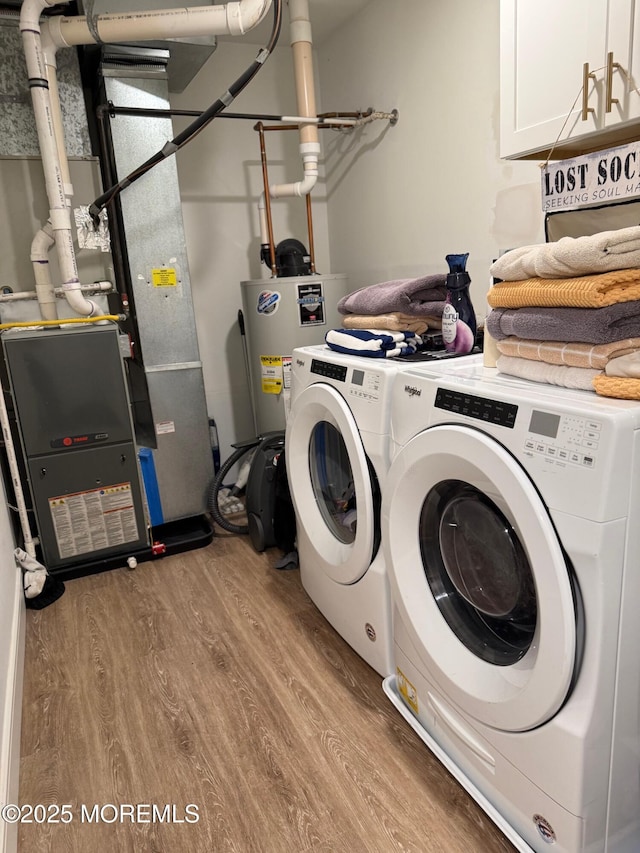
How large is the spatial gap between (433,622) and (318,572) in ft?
2.32

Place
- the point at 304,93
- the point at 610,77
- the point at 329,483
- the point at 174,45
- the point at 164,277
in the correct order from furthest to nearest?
the point at 304,93 < the point at 164,277 < the point at 174,45 < the point at 329,483 < the point at 610,77

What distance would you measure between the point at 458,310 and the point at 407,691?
1138mm

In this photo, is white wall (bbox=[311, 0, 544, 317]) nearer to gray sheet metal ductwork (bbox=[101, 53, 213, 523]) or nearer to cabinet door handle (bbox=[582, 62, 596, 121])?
cabinet door handle (bbox=[582, 62, 596, 121])

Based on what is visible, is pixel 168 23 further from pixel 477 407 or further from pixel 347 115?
pixel 477 407

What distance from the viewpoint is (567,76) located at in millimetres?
1346

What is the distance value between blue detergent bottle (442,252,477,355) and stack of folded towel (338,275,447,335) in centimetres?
15

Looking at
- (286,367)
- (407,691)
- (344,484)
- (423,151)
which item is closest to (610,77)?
(344,484)

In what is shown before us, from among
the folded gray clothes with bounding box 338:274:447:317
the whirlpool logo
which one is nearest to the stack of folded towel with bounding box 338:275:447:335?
the folded gray clothes with bounding box 338:274:447:317

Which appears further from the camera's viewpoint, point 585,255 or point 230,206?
point 230,206

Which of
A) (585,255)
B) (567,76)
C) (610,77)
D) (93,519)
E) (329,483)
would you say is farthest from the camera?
(93,519)

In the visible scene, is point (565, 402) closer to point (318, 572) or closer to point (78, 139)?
point (318, 572)

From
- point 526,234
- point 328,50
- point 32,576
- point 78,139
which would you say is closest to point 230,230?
point 78,139

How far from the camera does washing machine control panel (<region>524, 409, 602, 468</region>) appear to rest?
3.18ft

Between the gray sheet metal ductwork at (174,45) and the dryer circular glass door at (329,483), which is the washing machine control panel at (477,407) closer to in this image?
the dryer circular glass door at (329,483)
